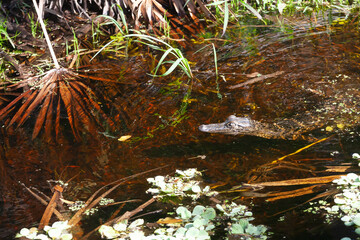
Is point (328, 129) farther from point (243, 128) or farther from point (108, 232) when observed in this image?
point (108, 232)

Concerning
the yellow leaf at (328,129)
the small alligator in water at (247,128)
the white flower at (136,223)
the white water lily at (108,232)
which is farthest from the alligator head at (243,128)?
the white water lily at (108,232)

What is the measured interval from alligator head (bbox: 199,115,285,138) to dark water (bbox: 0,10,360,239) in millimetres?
58

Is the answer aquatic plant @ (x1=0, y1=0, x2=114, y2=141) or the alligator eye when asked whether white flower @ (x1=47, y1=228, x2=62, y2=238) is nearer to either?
aquatic plant @ (x1=0, y1=0, x2=114, y2=141)

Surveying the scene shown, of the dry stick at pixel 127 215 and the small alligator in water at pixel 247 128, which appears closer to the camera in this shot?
the dry stick at pixel 127 215

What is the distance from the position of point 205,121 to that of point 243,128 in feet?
1.20

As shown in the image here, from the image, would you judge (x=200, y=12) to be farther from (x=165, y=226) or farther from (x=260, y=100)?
(x=165, y=226)

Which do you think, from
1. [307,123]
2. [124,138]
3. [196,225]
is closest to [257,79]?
[307,123]

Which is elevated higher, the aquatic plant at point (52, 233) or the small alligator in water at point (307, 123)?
the aquatic plant at point (52, 233)

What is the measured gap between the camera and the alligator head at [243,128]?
311 cm

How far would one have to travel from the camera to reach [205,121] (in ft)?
11.0

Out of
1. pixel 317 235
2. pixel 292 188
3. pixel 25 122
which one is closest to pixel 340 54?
pixel 292 188

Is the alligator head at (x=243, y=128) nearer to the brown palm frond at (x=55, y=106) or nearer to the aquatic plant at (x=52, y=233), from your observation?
the brown palm frond at (x=55, y=106)

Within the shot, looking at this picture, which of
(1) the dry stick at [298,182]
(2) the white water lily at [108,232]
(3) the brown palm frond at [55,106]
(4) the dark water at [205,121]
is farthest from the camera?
(3) the brown palm frond at [55,106]

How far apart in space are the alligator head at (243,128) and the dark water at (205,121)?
6cm
